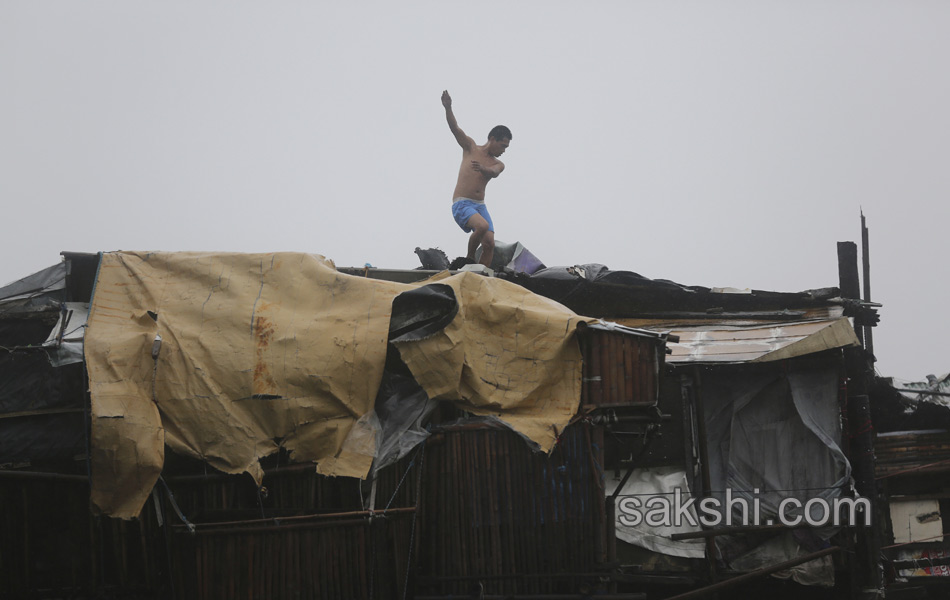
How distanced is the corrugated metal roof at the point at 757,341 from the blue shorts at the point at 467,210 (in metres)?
2.68

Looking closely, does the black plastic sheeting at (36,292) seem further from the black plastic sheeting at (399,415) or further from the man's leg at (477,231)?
the man's leg at (477,231)

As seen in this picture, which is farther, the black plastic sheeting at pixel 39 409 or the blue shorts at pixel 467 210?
the blue shorts at pixel 467 210

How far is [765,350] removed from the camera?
8.20 m

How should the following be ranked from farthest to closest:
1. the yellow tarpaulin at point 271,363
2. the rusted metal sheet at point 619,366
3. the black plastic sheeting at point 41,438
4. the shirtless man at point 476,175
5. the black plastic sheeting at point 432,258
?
the shirtless man at point 476,175 < the black plastic sheeting at point 432,258 < the black plastic sheeting at point 41,438 < the rusted metal sheet at point 619,366 < the yellow tarpaulin at point 271,363

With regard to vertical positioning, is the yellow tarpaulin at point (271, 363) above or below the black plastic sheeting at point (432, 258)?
below

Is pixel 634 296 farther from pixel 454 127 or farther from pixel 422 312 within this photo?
pixel 422 312

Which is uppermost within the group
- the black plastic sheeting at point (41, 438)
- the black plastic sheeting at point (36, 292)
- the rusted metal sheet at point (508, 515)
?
the black plastic sheeting at point (36, 292)

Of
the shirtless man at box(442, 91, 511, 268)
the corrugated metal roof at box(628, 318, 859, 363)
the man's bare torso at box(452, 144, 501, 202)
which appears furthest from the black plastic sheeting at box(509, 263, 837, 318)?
the man's bare torso at box(452, 144, 501, 202)

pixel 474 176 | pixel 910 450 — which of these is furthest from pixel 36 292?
pixel 910 450

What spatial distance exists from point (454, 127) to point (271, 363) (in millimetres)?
4688

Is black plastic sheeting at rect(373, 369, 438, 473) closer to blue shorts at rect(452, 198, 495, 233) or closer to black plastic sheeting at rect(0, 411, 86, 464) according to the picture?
black plastic sheeting at rect(0, 411, 86, 464)

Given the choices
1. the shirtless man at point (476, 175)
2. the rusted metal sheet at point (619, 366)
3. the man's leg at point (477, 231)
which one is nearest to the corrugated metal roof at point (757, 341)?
the rusted metal sheet at point (619, 366)

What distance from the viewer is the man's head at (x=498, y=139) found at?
10148 mm

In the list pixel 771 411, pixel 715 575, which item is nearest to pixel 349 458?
pixel 715 575
